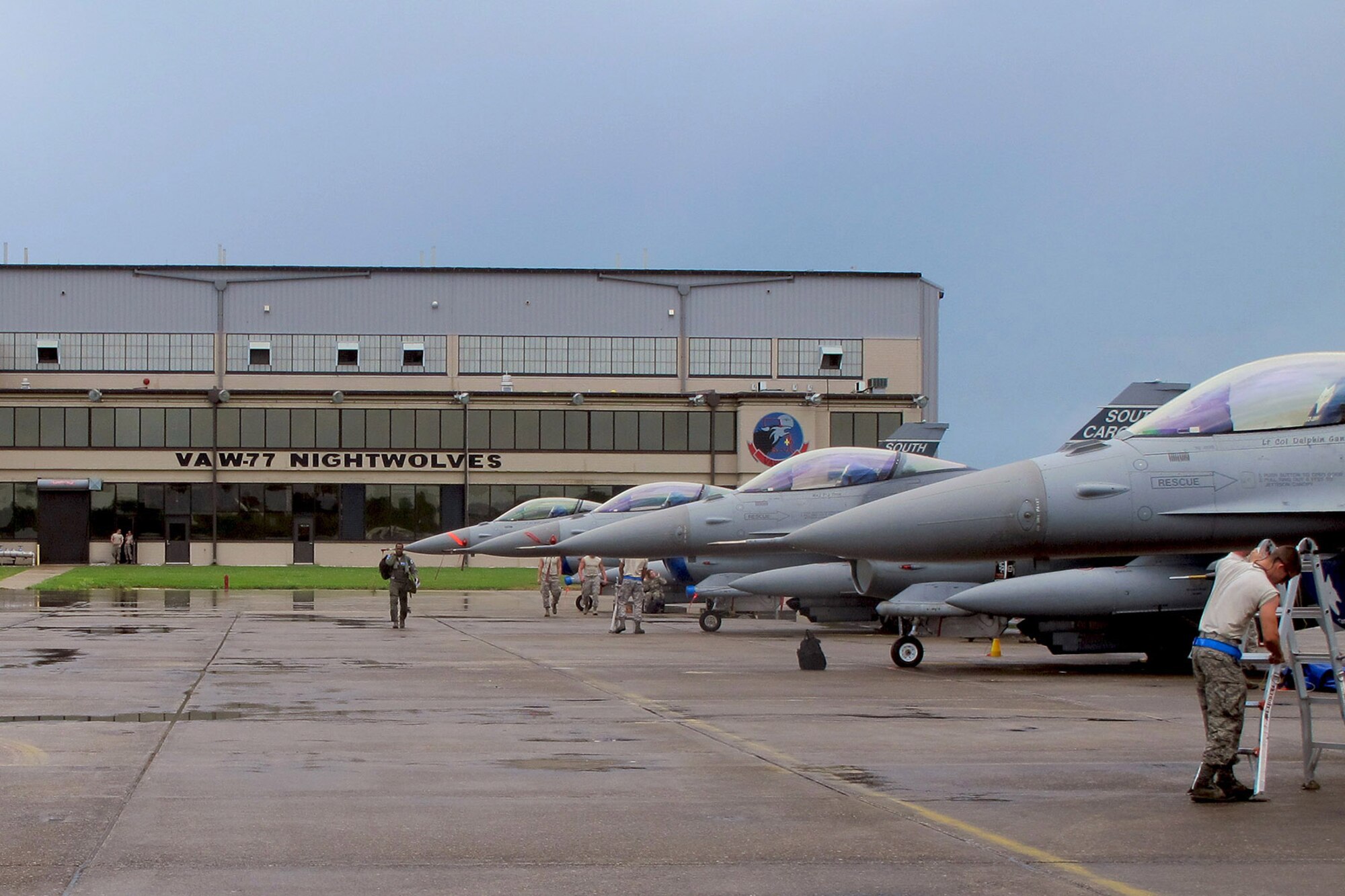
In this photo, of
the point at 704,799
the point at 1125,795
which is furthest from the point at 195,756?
the point at 1125,795

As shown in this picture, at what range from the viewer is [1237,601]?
8.99 m

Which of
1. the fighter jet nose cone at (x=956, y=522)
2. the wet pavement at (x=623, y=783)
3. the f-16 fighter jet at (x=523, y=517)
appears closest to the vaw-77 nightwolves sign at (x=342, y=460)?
the f-16 fighter jet at (x=523, y=517)

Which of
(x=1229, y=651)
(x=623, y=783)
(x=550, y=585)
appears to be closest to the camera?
(x=1229, y=651)

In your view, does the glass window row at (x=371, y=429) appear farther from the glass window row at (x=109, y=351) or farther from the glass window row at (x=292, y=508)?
the glass window row at (x=109, y=351)

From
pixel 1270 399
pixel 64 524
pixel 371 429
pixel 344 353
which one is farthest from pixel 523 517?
pixel 64 524

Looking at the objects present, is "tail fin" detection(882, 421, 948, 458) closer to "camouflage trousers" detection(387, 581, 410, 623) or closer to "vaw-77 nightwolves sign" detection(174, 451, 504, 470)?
"camouflage trousers" detection(387, 581, 410, 623)

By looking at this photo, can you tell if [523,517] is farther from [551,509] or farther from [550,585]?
[550,585]

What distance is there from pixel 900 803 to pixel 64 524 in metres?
62.3

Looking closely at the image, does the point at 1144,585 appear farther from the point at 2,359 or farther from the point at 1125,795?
the point at 2,359

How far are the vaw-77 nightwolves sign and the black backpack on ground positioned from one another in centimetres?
4852

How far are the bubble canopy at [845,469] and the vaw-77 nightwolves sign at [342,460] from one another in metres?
44.0

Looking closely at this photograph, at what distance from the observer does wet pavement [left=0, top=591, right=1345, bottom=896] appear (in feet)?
21.7

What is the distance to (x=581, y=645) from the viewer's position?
74.3ft

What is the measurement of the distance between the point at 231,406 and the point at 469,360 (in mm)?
10785
